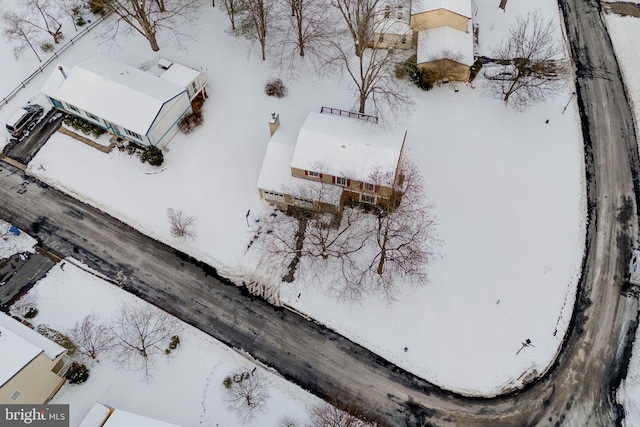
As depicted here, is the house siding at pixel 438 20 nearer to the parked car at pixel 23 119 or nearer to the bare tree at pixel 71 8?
the bare tree at pixel 71 8

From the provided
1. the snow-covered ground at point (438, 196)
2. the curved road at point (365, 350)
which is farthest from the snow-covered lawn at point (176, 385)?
the snow-covered ground at point (438, 196)

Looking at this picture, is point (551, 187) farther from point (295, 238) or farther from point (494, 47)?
point (295, 238)

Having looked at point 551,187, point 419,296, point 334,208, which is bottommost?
point 419,296

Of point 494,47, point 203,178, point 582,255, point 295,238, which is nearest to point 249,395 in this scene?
point 295,238

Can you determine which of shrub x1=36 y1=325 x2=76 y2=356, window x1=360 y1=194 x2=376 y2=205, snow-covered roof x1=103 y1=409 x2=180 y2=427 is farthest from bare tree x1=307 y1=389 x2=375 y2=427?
shrub x1=36 y1=325 x2=76 y2=356

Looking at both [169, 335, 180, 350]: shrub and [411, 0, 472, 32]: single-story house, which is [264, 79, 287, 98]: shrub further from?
[169, 335, 180, 350]: shrub

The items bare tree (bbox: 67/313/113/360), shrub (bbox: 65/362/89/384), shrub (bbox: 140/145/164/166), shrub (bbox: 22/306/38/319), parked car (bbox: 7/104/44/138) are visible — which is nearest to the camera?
shrub (bbox: 65/362/89/384)
